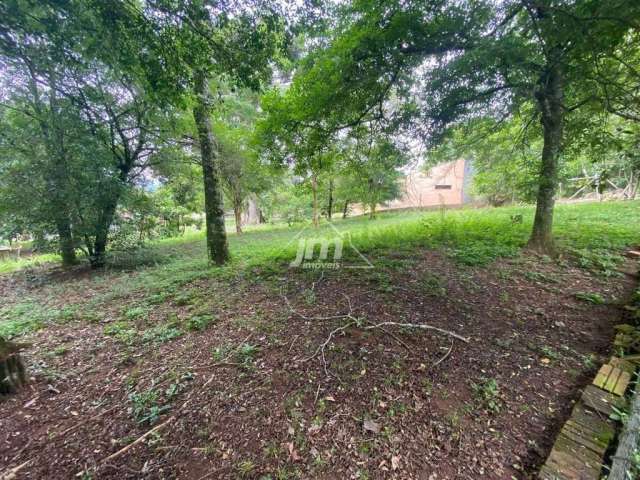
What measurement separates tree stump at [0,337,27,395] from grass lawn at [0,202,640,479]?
4.2 inches

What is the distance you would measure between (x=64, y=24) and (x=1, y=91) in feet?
16.5

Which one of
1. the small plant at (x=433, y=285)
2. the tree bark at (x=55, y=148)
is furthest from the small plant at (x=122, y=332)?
the tree bark at (x=55, y=148)

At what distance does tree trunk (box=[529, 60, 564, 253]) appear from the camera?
10.4ft

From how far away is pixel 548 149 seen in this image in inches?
140

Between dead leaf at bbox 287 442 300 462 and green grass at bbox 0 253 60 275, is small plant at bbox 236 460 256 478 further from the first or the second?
green grass at bbox 0 253 60 275

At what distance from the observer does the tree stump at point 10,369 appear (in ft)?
5.97

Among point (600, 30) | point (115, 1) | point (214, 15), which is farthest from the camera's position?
point (214, 15)

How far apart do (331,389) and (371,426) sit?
0.35 meters

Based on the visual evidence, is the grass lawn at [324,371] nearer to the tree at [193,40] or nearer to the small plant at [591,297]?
the small plant at [591,297]

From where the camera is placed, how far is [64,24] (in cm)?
227

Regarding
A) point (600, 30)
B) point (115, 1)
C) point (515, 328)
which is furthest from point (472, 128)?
point (115, 1)

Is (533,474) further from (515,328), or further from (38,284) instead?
(38,284)

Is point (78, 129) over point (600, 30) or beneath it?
over

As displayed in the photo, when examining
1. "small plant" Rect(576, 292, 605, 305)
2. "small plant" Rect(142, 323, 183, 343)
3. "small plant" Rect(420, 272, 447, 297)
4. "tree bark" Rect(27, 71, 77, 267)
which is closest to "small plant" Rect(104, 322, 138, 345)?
"small plant" Rect(142, 323, 183, 343)
